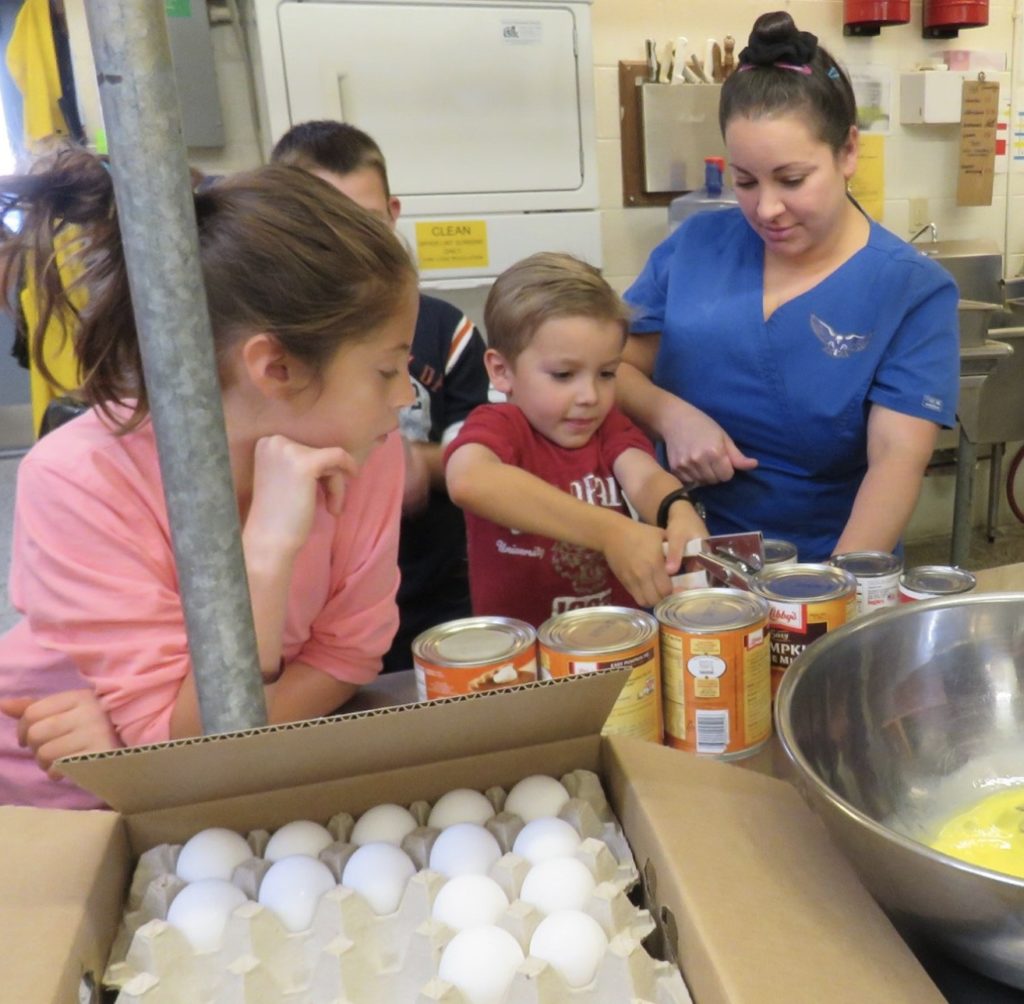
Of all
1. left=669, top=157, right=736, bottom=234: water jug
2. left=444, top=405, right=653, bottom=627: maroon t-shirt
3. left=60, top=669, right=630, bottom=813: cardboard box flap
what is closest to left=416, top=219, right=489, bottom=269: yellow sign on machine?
left=669, top=157, right=736, bottom=234: water jug

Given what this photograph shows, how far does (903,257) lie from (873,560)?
0.61 m

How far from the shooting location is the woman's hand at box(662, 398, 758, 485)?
1418mm

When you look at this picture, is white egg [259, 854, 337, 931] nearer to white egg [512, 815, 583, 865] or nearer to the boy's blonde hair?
white egg [512, 815, 583, 865]

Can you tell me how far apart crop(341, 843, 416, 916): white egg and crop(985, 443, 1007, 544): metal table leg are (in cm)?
348

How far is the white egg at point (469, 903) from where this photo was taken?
0.60 meters

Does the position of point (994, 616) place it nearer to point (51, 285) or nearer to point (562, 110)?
point (51, 285)

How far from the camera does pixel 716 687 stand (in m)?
0.80

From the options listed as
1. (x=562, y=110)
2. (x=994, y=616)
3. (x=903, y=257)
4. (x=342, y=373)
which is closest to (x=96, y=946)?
(x=342, y=373)

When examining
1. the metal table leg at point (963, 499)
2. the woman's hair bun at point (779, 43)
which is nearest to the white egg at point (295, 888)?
the woman's hair bun at point (779, 43)

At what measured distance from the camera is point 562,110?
2375 mm

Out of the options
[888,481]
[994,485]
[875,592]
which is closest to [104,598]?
[875,592]

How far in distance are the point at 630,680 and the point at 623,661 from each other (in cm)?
2

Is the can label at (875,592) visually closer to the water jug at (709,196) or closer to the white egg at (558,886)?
the white egg at (558,886)

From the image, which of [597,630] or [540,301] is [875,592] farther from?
[540,301]
